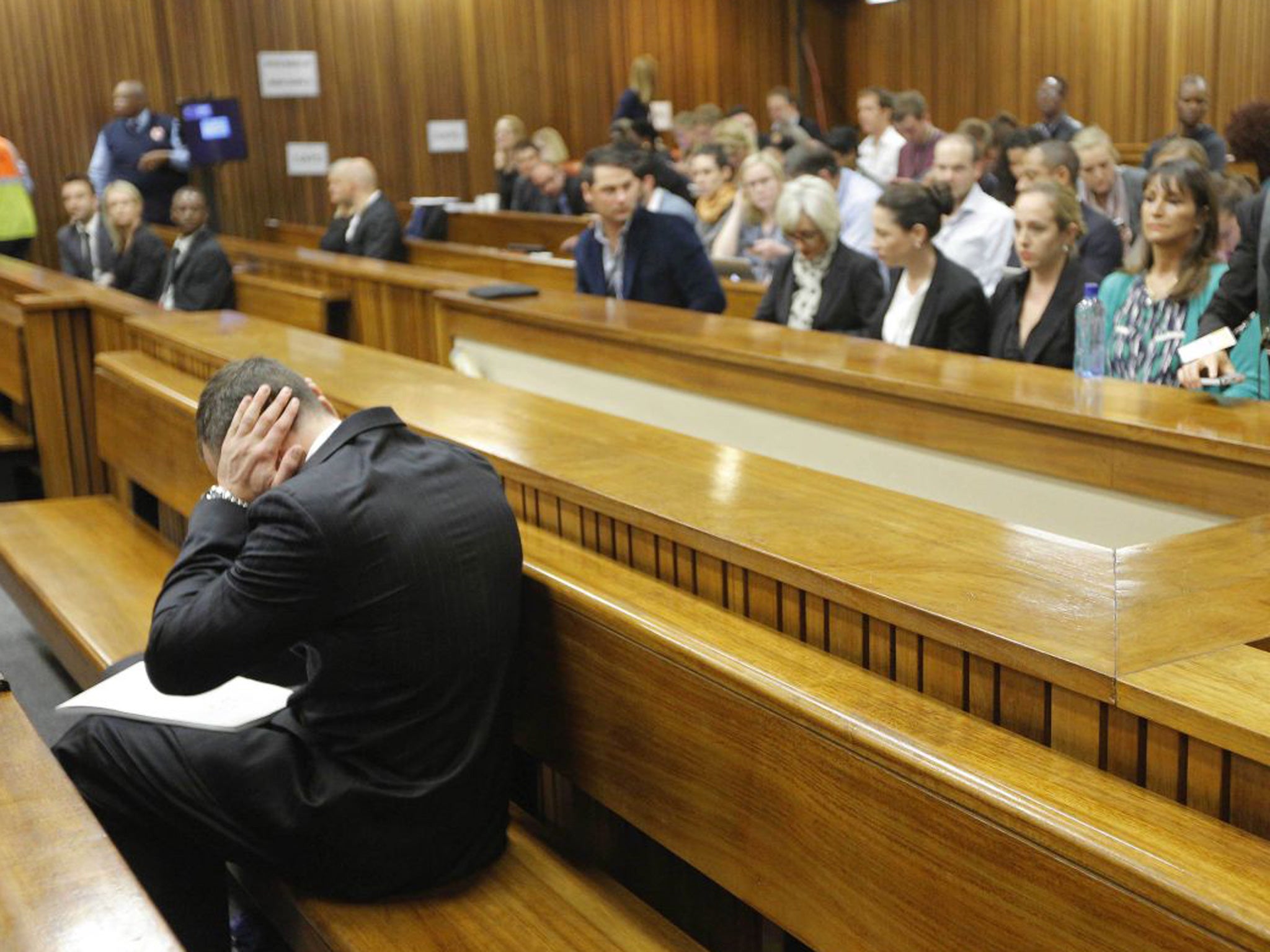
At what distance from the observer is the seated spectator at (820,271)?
456 cm

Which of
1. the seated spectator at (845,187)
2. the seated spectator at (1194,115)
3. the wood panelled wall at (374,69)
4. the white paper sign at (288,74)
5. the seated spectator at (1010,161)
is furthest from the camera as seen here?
the white paper sign at (288,74)

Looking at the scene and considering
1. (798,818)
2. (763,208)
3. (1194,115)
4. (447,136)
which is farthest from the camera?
(447,136)

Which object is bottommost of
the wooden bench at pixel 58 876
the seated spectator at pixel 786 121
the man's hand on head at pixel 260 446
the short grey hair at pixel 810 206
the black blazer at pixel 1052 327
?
the wooden bench at pixel 58 876

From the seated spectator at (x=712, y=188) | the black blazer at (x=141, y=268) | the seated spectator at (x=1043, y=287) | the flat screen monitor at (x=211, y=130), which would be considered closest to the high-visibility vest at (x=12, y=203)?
the flat screen monitor at (x=211, y=130)

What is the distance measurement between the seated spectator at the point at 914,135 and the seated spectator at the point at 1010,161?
1.53 meters

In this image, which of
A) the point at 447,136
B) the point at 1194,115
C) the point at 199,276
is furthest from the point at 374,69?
the point at 1194,115

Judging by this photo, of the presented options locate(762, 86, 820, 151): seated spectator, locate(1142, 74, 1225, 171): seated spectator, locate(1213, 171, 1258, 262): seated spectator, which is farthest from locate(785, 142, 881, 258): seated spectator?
locate(762, 86, 820, 151): seated spectator

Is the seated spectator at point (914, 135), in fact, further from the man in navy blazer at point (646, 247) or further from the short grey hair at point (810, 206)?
the short grey hair at point (810, 206)

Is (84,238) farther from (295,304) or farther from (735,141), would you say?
(735,141)

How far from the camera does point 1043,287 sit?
13.1 feet

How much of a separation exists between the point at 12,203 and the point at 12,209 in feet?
0.12

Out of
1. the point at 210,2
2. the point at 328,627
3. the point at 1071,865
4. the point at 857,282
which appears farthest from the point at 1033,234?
the point at 210,2

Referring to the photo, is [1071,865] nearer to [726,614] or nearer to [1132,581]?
[1132,581]

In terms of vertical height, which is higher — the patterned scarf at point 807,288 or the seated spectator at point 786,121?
the seated spectator at point 786,121
